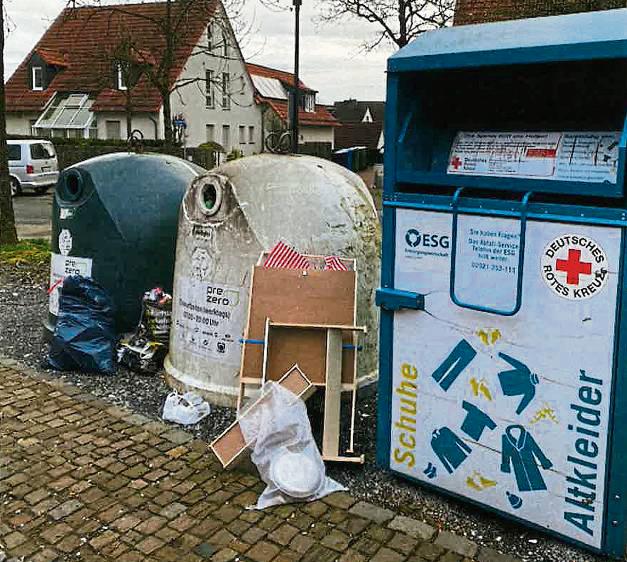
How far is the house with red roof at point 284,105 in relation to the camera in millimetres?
39781

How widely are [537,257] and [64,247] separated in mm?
3924

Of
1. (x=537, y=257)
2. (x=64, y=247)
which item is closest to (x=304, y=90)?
(x=64, y=247)

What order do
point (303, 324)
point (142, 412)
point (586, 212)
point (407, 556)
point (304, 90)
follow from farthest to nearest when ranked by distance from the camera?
point (304, 90)
point (142, 412)
point (303, 324)
point (407, 556)
point (586, 212)

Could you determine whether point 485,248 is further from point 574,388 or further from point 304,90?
point 304,90

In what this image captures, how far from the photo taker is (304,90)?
43.6 m

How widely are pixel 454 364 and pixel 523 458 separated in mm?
493

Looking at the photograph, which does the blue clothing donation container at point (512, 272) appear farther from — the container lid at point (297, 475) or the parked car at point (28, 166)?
the parked car at point (28, 166)

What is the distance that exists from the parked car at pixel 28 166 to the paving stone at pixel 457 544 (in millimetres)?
20036

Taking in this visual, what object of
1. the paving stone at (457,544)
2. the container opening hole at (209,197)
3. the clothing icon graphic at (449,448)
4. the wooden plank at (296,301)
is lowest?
the paving stone at (457,544)

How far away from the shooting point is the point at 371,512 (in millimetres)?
3406

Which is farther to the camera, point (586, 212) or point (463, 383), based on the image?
point (463, 383)

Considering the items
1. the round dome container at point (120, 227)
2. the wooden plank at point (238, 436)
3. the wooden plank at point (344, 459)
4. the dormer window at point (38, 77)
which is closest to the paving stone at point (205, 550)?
the wooden plank at point (238, 436)

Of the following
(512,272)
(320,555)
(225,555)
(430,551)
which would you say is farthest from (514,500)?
(225,555)

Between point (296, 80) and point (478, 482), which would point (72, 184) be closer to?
point (296, 80)
